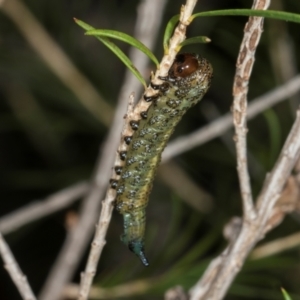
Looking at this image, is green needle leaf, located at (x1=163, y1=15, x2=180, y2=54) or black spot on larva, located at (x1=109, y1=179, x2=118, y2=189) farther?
black spot on larva, located at (x1=109, y1=179, x2=118, y2=189)

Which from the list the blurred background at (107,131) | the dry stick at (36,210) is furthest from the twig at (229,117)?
the dry stick at (36,210)

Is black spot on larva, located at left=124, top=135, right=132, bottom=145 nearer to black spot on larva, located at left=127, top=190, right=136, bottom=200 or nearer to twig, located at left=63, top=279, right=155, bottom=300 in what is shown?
black spot on larva, located at left=127, top=190, right=136, bottom=200

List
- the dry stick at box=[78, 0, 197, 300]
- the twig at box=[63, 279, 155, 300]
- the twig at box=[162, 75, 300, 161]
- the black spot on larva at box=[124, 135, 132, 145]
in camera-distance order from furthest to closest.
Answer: the twig at box=[63, 279, 155, 300] → the twig at box=[162, 75, 300, 161] → the black spot on larva at box=[124, 135, 132, 145] → the dry stick at box=[78, 0, 197, 300]

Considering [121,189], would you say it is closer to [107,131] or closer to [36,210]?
[36,210]

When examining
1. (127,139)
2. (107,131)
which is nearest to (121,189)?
(127,139)

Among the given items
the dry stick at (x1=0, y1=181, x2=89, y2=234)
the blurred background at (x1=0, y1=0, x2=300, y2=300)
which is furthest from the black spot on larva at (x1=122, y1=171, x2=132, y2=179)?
the dry stick at (x1=0, y1=181, x2=89, y2=234)

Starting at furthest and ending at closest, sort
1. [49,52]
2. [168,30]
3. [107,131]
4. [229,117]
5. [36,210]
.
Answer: [107,131], [49,52], [36,210], [229,117], [168,30]
